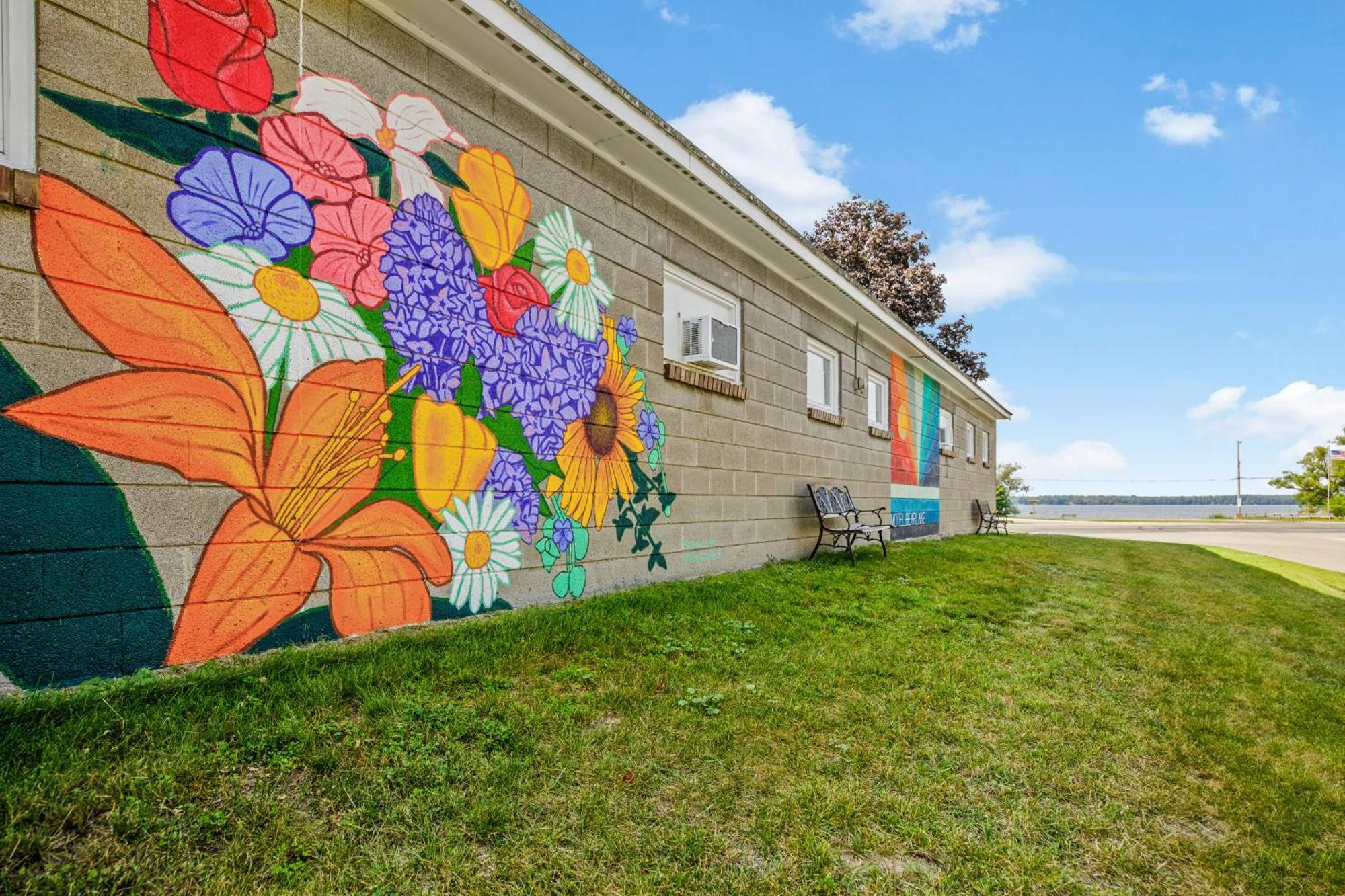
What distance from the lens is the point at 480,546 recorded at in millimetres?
3682

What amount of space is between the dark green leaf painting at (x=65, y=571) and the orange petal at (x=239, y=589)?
0.10 metres

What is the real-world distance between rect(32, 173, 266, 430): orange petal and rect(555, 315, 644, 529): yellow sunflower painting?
81.8 inches

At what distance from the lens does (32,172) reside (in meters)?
2.13

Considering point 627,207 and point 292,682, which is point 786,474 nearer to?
point 627,207

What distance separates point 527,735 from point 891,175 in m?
22.7

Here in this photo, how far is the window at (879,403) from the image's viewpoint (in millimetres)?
10709

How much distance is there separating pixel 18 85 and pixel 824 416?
755 centimetres

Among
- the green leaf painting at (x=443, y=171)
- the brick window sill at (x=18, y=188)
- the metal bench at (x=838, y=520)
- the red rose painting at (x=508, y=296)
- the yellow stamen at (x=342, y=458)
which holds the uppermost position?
the green leaf painting at (x=443, y=171)

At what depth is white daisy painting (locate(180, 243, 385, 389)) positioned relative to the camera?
263 centimetres

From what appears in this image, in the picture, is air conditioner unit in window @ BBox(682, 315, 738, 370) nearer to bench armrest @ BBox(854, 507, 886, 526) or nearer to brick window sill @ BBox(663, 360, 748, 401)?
brick window sill @ BBox(663, 360, 748, 401)

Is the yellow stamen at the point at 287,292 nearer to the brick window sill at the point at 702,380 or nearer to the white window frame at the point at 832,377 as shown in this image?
the brick window sill at the point at 702,380

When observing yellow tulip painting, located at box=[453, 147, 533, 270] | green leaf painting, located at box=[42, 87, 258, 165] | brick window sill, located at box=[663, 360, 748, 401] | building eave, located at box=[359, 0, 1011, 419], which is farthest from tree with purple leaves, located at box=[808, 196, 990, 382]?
green leaf painting, located at box=[42, 87, 258, 165]

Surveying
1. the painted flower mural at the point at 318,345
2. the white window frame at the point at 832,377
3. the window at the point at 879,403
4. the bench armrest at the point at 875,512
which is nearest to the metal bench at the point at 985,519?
the window at the point at 879,403

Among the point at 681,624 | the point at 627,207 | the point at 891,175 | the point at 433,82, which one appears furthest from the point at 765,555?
the point at 891,175
